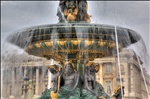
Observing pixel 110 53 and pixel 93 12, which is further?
pixel 93 12

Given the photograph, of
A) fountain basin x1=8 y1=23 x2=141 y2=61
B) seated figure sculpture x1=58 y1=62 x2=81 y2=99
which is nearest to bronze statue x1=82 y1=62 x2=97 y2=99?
seated figure sculpture x1=58 y1=62 x2=81 y2=99

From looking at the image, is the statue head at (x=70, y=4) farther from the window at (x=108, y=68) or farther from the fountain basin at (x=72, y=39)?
the window at (x=108, y=68)

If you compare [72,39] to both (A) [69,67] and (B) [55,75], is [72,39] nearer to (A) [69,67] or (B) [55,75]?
(A) [69,67]

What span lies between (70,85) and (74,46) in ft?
2.87

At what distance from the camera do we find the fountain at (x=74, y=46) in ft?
29.4

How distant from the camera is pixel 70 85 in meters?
9.33

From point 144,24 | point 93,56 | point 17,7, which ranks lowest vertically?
point 93,56

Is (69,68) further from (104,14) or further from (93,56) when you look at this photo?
(104,14)

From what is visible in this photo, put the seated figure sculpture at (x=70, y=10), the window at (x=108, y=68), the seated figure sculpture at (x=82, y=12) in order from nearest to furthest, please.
Result: the seated figure sculpture at (x=70, y=10)
the seated figure sculpture at (x=82, y=12)
the window at (x=108, y=68)

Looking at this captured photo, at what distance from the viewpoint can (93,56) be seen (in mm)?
9836

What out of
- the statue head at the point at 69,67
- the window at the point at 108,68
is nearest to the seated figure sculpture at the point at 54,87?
the statue head at the point at 69,67

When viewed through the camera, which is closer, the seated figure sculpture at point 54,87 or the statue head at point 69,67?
the seated figure sculpture at point 54,87

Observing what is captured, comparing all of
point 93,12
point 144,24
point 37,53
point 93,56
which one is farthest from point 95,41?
point 93,12

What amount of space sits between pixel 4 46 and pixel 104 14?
214 inches
